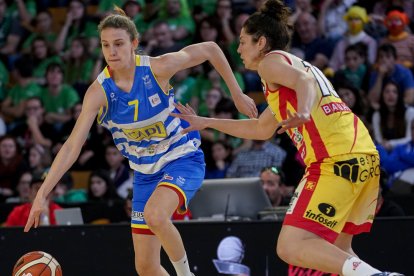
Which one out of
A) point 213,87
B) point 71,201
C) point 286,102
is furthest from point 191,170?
point 213,87

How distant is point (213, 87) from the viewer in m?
12.9

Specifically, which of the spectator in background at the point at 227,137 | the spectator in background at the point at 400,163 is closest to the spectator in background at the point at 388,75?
the spectator in background at the point at 400,163

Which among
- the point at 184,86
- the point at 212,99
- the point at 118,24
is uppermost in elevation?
the point at 118,24

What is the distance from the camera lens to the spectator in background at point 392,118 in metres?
11.5

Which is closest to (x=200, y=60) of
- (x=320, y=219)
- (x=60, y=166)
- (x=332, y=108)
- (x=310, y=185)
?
(x=60, y=166)

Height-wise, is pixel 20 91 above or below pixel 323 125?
below

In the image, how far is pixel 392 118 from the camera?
1159cm

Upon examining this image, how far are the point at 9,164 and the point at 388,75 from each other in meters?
4.80

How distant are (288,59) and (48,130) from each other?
24.2 ft

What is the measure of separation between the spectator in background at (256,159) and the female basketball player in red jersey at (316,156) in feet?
15.8

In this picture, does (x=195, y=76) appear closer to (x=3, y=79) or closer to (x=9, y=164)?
(x=9, y=164)

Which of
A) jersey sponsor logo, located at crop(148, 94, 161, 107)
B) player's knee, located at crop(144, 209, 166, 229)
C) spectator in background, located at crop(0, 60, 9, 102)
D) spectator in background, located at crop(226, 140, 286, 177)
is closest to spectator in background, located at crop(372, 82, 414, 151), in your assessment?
spectator in background, located at crop(226, 140, 286, 177)

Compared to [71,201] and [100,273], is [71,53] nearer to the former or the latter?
[71,201]

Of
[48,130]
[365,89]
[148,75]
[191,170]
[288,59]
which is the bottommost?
[48,130]
